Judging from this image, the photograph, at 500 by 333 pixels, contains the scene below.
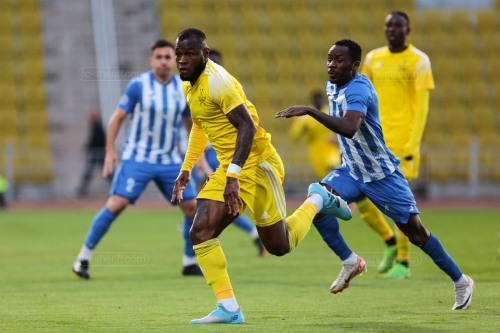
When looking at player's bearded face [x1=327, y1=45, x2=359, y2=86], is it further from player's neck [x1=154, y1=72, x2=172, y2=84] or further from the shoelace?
player's neck [x1=154, y1=72, x2=172, y2=84]

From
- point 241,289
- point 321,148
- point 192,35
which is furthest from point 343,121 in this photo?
point 321,148

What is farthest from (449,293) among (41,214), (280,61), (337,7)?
(337,7)

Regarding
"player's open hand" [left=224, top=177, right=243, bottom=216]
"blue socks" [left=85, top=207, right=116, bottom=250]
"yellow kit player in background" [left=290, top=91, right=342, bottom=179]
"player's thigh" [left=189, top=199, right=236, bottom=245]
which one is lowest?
"yellow kit player in background" [left=290, top=91, right=342, bottom=179]

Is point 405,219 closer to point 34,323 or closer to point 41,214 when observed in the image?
point 34,323

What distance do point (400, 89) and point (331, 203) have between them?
8.45 feet

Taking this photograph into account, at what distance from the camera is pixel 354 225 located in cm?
1580

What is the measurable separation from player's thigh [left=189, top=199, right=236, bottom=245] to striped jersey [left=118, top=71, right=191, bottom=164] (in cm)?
354

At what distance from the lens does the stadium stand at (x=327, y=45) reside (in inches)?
925

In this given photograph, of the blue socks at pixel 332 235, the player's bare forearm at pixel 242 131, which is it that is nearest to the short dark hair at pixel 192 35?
the player's bare forearm at pixel 242 131

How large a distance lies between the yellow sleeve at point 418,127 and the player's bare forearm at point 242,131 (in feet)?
10.2

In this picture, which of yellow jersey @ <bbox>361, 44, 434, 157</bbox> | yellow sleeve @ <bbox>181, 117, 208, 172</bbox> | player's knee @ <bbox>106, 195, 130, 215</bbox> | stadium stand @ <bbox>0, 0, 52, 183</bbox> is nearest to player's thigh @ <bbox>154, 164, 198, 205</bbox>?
player's knee @ <bbox>106, 195, 130, 215</bbox>

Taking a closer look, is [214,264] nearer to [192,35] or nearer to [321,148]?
[192,35]

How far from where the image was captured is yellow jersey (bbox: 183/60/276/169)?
5.88m

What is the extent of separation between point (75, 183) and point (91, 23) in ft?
17.1
